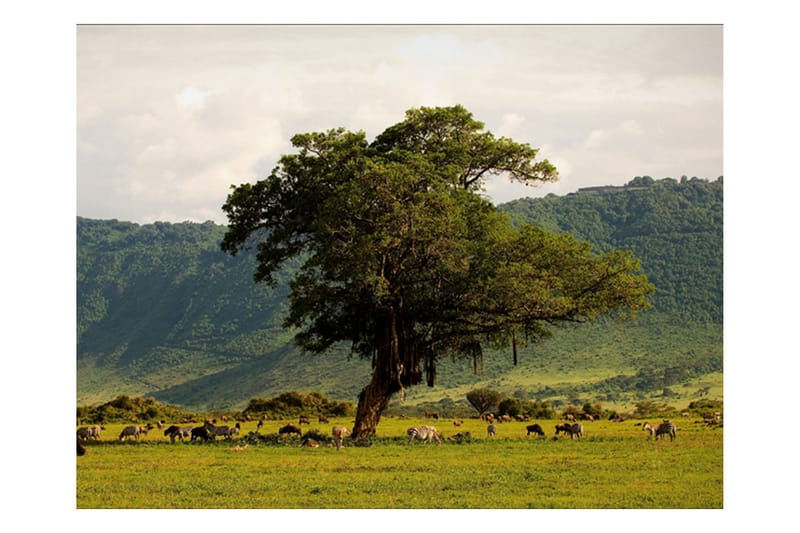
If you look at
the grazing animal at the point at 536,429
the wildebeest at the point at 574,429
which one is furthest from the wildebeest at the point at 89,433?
the wildebeest at the point at 574,429

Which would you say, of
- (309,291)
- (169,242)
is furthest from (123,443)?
(169,242)

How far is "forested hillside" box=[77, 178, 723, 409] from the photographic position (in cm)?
9356

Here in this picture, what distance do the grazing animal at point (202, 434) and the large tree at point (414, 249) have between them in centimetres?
451

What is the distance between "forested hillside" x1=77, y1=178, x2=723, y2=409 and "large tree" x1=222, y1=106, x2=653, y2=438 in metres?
38.4

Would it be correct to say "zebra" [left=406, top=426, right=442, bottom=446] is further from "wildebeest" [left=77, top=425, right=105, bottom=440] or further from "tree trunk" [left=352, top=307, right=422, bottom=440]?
"wildebeest" [left=77, top=425, right=105, bottom=440]

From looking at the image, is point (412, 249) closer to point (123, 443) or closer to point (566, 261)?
point (566, 261)

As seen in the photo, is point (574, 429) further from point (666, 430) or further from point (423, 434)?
point (423, 434)

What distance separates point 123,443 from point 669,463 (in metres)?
16.7

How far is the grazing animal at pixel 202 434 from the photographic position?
108 feet

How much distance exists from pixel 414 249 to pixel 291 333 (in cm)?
9279

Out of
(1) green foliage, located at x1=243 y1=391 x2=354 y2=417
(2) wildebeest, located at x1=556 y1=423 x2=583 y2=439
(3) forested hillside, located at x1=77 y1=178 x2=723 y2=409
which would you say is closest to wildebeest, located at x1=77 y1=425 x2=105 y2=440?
(2) wildebeest, located at x1=556 y1=423 x2=583 y2=439

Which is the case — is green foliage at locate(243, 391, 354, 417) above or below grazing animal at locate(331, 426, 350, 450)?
below

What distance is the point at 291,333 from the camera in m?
121
